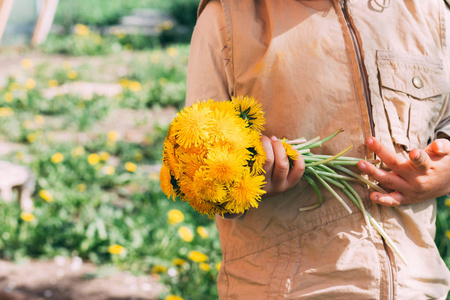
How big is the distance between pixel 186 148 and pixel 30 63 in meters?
6.45

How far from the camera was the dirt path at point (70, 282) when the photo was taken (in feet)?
10.0

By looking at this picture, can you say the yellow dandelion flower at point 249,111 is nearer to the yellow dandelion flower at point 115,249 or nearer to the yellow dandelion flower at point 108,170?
the yellow dandelion flower at point 115,249

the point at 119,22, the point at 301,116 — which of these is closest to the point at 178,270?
the point at 301,116

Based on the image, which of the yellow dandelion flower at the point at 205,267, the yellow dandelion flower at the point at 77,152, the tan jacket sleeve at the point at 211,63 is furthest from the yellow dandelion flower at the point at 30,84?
the tan jacket sleeve at the point at 211,63

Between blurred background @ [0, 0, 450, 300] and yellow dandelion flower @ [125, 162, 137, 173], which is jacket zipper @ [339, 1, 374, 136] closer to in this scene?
blurred background @ [0, 0, 450, 300]

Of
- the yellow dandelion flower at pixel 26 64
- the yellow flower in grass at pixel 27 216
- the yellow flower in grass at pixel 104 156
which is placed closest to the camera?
the yellow flower in grass at pixel 27 216

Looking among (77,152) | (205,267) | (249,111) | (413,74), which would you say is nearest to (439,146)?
(413,74)

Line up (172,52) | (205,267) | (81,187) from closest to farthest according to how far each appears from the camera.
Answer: (205,267), (81,187), (172,52)

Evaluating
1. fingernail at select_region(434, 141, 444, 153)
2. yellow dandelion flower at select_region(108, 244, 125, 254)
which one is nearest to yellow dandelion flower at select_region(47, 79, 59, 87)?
yellow dandelion flower at select_region(108, 244, 125, 254)

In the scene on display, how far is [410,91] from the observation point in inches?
58.8

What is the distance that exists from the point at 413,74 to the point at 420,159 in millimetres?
295

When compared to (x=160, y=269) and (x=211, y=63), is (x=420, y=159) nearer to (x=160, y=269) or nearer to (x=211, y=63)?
(x=211, y=63)

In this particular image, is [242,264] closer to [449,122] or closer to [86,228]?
[449,122]

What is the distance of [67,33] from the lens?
9.27 meters
